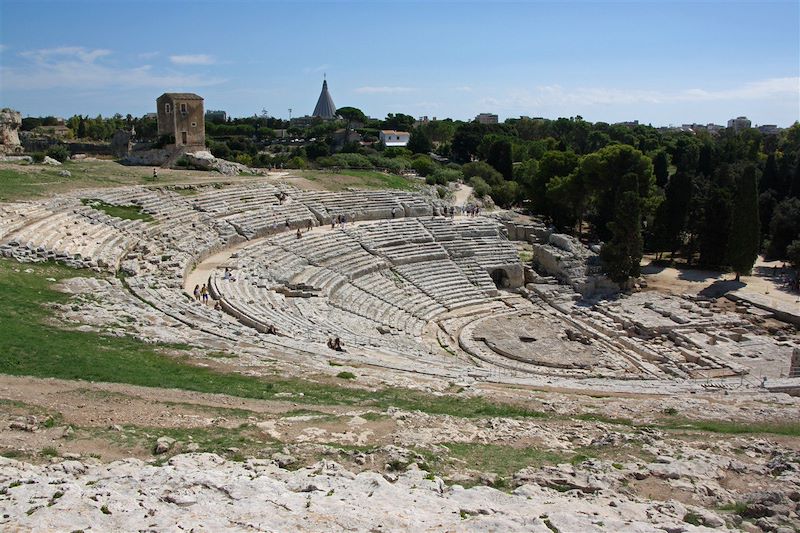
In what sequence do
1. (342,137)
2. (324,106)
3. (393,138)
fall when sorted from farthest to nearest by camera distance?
(324,106) → (393,138) → (342,137)

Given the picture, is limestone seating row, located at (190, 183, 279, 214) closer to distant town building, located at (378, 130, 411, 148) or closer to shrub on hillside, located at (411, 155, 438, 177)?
shrub on hillside, located at (411, 155, 438, 177)

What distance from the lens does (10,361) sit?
11.2m

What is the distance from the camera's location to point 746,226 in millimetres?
30828

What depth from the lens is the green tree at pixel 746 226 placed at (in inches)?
1212

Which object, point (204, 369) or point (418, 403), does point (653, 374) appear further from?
point (204, 369)

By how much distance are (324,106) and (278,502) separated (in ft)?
434

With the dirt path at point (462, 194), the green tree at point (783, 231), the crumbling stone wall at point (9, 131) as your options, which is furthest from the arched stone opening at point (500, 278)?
the crumbling stone wall at point (9, 131)

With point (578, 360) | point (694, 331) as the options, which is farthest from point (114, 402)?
point (694, 331)

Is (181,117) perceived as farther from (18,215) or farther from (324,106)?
(324,106)

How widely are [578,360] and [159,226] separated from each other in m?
16.5

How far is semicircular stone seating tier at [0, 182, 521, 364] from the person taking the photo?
1916 cm

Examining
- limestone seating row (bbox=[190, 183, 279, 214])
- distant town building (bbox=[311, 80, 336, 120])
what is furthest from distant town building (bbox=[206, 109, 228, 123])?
limestone seating row (bbox=[190, 183, 279, 214])

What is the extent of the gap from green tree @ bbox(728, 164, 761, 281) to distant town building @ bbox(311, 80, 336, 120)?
10822cm

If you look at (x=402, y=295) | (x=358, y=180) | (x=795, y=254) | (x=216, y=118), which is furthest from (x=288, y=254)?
(x=216, y=118)
